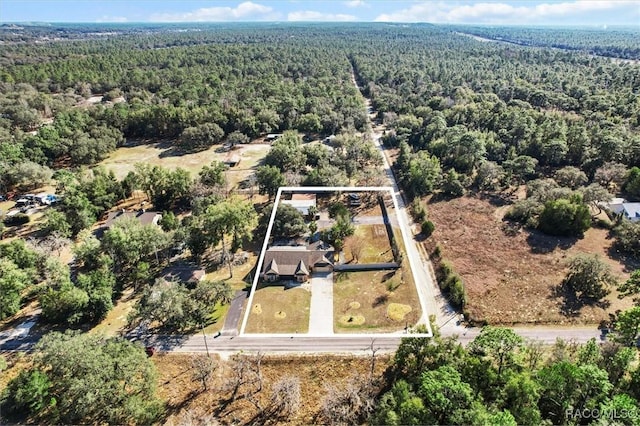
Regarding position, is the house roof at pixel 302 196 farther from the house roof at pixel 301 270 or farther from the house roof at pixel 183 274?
the house roof at pixel 183 274

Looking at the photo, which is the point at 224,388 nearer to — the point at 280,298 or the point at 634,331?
the point at 280,298

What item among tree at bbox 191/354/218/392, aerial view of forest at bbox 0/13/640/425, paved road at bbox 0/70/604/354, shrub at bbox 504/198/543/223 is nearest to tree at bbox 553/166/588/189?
aerial view of forest at bbox 0/13/640/425

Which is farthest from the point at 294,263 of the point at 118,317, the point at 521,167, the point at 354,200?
the point at 521,167

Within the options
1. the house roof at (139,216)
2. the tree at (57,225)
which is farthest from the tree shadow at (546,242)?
the tree at (57,225)

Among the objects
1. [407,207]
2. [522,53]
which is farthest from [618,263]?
[522,53]

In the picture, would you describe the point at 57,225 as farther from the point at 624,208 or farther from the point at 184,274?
the point at 624,208
